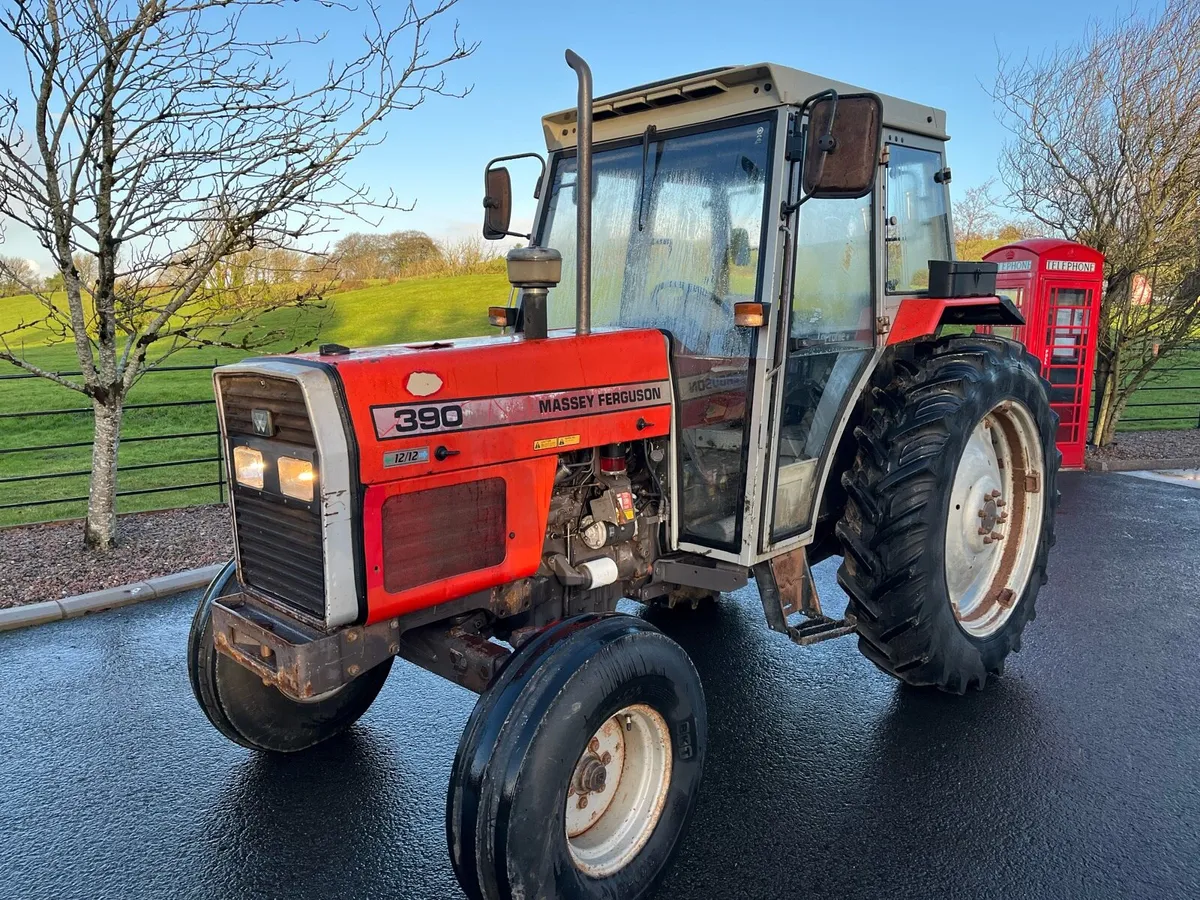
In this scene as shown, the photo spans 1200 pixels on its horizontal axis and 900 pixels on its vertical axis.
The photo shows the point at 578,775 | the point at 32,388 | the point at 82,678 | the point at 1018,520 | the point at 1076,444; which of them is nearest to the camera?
the point at 578,775

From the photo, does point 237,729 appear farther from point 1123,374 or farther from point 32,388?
point 32,388

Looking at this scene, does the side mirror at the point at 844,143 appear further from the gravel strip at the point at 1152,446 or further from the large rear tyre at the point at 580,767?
the gravel strip at the point at 1152,446

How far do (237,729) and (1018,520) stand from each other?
3.70m

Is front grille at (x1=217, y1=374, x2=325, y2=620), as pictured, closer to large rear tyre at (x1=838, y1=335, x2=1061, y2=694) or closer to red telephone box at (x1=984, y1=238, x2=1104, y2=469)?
large rear tyre at (x1=838, y1=335, x2=1061, y2=694)

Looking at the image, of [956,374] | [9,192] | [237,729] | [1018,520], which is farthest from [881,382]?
[9,192]

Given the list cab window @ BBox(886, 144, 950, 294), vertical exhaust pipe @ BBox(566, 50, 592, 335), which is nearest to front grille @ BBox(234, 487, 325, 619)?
vertical exhaust pipe @ BBox(566, 50, 592, 335)

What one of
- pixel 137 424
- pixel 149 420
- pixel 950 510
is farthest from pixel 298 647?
pixel 149 420

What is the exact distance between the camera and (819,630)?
3508 millimetres

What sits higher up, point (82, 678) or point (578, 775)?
point (578, 775)

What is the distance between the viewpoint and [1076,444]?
9.12 meters

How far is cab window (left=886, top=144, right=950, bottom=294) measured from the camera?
12.4 ft

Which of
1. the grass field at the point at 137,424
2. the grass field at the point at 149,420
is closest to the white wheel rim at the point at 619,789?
the grass field at the point at 137,424

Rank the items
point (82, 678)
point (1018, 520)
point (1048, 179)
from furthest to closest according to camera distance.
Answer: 1. point (1048, 179)
2. point (1018, 520)
3. point (82, 678)

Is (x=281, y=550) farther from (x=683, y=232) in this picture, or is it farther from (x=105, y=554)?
(x=105, y=554)
